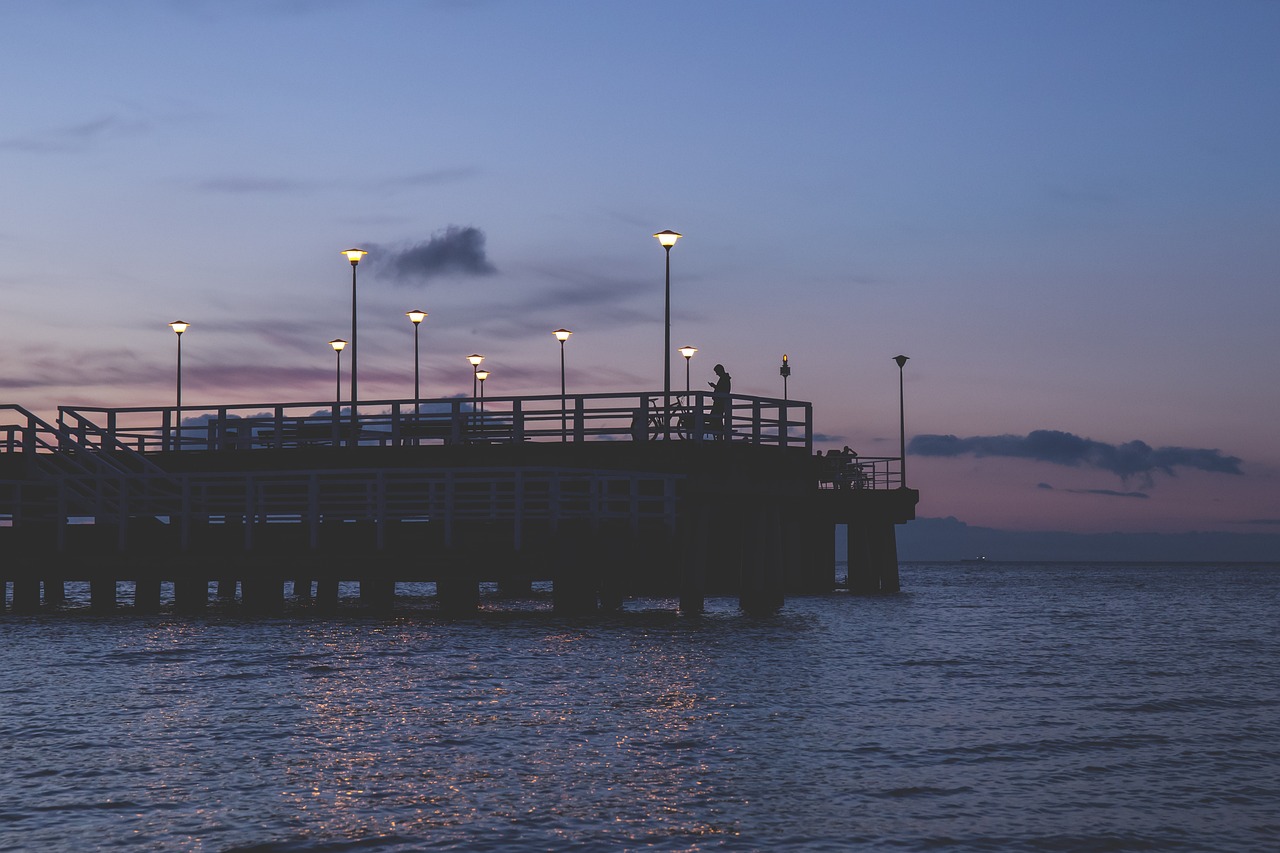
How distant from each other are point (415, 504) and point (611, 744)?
18.5m

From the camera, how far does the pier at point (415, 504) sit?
2911 cm

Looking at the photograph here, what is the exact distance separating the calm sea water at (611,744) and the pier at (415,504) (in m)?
1.62

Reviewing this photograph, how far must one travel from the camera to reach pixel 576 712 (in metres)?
18.0

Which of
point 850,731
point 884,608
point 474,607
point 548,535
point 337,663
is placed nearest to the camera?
point 850,731

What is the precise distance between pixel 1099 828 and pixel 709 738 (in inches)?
196

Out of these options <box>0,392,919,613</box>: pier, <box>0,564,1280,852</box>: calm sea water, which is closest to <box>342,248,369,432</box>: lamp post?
<box>0,392,919,613</box>: pier

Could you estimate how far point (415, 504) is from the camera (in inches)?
1316

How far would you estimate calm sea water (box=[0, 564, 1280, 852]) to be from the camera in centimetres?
1173

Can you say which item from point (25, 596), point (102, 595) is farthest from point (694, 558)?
point (25, 596)

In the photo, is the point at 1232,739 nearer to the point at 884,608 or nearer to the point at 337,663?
the point at 337,663

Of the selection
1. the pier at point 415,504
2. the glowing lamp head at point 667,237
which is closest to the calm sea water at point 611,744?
the pier at point 415,504

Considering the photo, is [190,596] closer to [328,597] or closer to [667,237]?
[328,597]

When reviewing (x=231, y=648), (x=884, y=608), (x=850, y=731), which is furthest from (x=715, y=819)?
(x=884, y=608)

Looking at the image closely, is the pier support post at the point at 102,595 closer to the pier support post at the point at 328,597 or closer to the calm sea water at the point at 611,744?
the calm sea water at the point at 611,744
